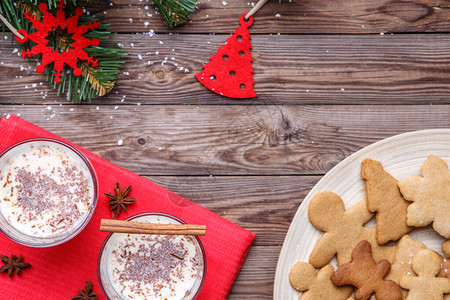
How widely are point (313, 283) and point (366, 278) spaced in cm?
15

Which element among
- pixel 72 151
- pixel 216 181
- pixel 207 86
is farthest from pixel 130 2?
pixel 216 181

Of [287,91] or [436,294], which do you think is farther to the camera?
[287,91]

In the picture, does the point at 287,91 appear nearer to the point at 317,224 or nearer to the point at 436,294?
the point at 317,224

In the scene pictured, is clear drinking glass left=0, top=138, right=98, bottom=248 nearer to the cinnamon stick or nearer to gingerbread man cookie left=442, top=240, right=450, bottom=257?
the cinnamon stick

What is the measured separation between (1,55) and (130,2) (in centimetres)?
44

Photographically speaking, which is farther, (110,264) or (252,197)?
(252,197)

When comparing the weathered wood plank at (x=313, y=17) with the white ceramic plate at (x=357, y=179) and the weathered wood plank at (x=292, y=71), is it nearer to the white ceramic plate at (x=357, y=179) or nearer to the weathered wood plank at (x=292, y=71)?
the weathered wood plank at (x=292, y=71)

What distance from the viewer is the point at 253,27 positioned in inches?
52.7

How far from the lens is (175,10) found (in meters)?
1.26

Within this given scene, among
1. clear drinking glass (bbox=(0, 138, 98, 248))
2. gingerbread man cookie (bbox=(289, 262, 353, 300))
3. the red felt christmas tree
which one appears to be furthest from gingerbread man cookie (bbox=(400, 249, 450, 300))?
clear drinking glass (bbox=(0, 138, 98, 248))

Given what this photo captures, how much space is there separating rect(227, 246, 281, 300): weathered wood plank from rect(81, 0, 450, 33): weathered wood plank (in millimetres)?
709

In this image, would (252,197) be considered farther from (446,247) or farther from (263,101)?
(446,247)

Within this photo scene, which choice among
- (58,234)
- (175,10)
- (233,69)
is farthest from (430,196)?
(58,234)

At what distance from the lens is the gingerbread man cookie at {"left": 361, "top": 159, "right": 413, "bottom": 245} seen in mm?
1235
